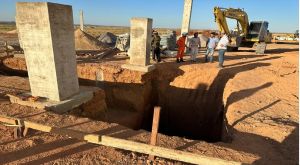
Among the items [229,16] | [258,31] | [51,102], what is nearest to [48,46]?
[51,102]

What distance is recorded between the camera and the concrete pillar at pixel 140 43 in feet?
30.5

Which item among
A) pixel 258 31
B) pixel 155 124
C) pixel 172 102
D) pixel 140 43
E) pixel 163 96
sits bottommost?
pixel 172 102

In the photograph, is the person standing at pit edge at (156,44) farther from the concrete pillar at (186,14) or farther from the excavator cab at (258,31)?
the excavator cab at (258,31)

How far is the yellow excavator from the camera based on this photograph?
16061mm

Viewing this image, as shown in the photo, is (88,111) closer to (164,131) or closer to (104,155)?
(104,155)

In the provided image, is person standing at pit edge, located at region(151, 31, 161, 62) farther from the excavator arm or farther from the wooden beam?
the wooden beam

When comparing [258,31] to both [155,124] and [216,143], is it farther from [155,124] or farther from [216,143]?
[155,124]

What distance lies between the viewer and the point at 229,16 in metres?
16.2

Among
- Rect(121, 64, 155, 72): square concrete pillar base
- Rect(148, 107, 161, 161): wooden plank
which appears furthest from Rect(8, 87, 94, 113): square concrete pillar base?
Rect(121, 64, 155, 72): square concrete pillar base

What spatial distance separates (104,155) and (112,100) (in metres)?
6.77

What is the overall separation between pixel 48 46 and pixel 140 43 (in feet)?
15.6

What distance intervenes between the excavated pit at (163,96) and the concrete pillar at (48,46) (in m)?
4.02

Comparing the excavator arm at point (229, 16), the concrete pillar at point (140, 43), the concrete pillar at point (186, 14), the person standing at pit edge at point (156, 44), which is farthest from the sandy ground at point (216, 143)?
the excavator arm at point (229, 16)

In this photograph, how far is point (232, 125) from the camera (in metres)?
5.57
